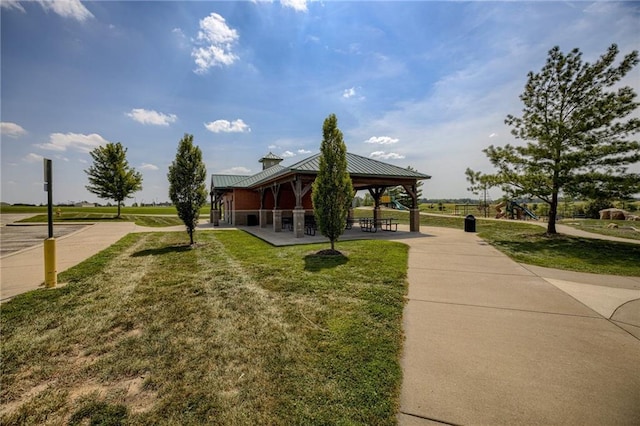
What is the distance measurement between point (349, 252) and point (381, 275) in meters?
2.86

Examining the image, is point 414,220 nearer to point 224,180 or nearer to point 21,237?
point 224,180

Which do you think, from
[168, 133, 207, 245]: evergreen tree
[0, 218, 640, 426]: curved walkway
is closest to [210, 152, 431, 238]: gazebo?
[168, 133, 207, 245]: evergreen tree

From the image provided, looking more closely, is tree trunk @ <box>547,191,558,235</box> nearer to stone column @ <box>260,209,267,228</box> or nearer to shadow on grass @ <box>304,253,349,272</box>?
shadow on grass @ <box>304,253,349,272</box>

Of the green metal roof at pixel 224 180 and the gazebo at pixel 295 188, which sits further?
the green metal roof at pixel 224 180

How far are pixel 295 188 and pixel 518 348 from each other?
1170 cm

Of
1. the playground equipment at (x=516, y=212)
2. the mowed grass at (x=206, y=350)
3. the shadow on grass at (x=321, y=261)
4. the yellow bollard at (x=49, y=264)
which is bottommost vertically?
the mowed grass at (x=206, y=350)

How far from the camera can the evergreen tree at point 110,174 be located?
3019 centimetres

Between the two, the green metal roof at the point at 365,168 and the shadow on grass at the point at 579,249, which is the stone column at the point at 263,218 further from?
the shadow on grass at the point at 579,249

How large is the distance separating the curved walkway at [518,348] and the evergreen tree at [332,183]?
329cm

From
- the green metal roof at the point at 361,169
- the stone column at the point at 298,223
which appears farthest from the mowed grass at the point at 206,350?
the green metal roof at the point at 361,169

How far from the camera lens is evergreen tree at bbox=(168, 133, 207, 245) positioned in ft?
37.6

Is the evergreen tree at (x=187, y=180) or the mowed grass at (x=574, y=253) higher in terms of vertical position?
the evergreen tree at (x=187, y=180)

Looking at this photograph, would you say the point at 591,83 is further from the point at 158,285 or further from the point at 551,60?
the point at 158,285

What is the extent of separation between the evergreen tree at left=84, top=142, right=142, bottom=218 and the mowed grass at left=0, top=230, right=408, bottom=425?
1157 inches
